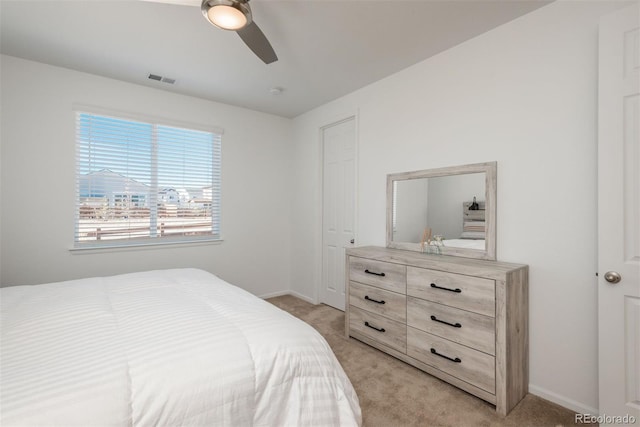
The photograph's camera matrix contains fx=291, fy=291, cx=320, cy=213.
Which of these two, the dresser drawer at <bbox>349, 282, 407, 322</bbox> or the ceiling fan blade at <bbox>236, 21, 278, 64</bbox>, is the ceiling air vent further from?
the dresser drawer at <bbox>349, 282, 407, 322</bbox>

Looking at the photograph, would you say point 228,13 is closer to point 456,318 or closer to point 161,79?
point 161,79

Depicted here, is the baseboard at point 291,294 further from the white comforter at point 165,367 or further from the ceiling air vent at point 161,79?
the ceiling air vent at point 161,79

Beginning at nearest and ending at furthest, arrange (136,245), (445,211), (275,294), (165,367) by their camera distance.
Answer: (165,367)
(445,211)
(136,245)
(275,294)

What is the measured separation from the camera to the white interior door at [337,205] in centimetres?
347

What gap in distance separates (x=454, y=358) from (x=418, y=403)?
39cm

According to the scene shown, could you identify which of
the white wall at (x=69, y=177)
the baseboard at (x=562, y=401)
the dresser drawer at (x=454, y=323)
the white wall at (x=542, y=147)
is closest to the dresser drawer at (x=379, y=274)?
the dresser drawer at (x=454, y=323)

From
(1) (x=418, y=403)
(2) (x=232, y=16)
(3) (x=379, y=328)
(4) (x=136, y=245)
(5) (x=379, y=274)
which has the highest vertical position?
(2) (x=232, y=16)

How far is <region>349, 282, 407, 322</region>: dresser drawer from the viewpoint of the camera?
2.34 m

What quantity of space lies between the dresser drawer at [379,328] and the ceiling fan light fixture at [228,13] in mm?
2349

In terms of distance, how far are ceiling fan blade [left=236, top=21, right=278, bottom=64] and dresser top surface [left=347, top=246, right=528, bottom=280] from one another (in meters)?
1.74

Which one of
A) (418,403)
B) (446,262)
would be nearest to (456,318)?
(446,262)

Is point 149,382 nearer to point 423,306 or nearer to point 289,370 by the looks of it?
point 289,370

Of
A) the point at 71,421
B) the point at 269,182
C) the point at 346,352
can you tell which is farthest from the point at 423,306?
the point at 269,182

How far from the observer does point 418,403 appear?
6.15 feet
